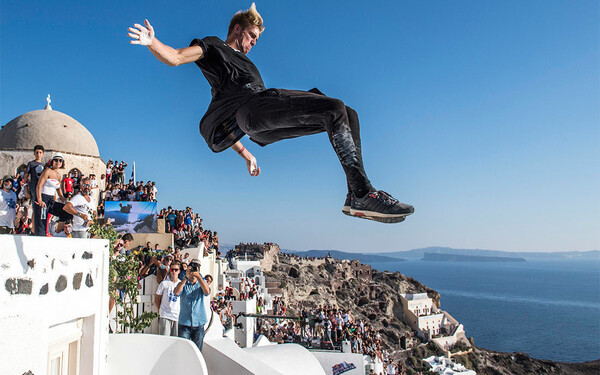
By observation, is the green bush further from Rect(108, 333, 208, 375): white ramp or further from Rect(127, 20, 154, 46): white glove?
Rect(127, 20, 154, 46): white glove

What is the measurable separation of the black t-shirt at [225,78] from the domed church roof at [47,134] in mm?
16980

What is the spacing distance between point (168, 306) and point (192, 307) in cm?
41

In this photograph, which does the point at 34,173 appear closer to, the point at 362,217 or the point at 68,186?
the point at 68,186

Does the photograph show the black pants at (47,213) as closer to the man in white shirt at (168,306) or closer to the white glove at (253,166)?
the man in white shirt at (168,306)

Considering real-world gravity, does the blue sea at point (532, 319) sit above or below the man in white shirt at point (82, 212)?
below

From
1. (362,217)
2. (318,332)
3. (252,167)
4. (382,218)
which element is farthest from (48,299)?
(318,332)

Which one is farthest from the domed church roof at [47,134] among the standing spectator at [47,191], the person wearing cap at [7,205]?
the standing spectator at [47,191]

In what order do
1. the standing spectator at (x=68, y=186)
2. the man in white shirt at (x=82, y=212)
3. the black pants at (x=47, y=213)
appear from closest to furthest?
1. the black pants at (x=47, y=213)
2. the man in white shirt at (x=82, y=212)
3. the standing spectator at (x=68, y=186)

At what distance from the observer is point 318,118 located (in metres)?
2.75

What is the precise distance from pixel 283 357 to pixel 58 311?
6.35m

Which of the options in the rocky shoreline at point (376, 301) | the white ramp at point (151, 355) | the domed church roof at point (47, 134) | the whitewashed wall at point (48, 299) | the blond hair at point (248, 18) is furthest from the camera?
the rocky shoreline at point (376, 301)

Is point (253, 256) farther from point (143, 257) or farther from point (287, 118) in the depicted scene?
point (287, 118)

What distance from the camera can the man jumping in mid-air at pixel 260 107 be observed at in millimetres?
2588

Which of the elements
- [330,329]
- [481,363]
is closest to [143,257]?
[330,329]
